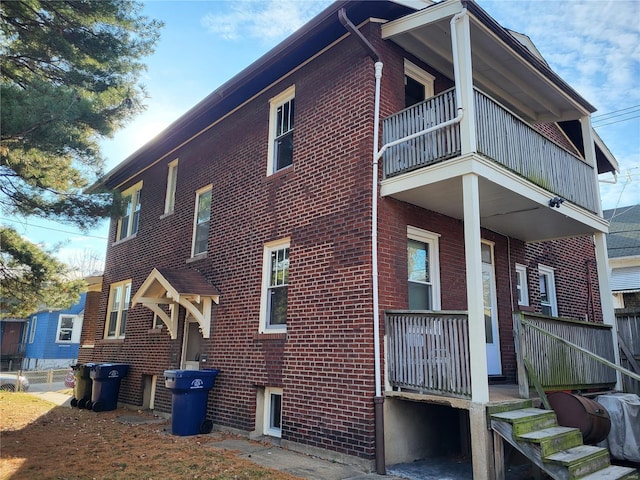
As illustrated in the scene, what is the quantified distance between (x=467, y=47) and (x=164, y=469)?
684 cm

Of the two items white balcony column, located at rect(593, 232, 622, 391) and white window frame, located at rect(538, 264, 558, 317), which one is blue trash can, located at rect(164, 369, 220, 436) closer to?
white balcony column, located at rect(593, 232, 622, 391)

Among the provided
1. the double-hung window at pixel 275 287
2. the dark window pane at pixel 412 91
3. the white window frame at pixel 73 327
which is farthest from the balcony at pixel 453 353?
the white window frame at pixel 73 327

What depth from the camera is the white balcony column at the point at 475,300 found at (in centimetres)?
553

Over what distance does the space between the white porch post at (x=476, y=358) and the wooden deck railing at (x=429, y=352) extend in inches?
5.9

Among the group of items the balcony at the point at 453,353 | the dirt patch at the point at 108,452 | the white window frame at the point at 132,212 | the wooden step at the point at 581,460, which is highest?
the white window frame at the point at 132,212

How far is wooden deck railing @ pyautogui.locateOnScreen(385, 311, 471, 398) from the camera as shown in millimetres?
5801

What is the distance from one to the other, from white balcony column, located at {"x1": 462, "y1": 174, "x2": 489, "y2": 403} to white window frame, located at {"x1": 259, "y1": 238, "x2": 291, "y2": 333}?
136 inches

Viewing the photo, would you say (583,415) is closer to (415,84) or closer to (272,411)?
(272,411)

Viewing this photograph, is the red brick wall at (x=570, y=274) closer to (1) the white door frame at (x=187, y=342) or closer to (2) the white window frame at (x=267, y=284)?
(2) the white window frame at (x=267, y=284)

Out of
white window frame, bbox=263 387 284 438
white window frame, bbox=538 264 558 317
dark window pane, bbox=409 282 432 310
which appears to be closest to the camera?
dark window pane, bbox=409 282 432 310

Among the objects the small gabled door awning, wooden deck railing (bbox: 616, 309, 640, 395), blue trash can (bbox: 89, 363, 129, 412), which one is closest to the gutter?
the small gabled door awning

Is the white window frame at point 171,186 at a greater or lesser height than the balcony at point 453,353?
greater

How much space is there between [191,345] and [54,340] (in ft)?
79.4

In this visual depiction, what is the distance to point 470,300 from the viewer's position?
5750mm
